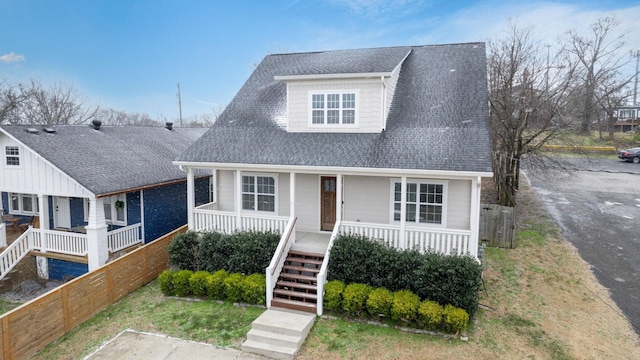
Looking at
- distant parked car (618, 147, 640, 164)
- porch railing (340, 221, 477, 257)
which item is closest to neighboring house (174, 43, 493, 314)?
porch railing (340, 221, 477, 257)

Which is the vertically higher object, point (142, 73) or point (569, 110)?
point (142, 73)

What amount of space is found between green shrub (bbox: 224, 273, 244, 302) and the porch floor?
2.05 m

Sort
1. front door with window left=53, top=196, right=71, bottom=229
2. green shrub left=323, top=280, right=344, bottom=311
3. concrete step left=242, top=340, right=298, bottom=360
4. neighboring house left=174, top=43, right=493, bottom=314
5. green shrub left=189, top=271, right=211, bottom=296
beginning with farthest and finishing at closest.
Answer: front door with window left=53, top=196, right=71, bottom=229
green shrub left=189, top=271, right=211, bottom=296
neighboring house left=174, top=43, right=493, bottom=314
green shrub left=323, top=280, right=344, bottom=311
concrete step left=242, top=340, right=298, bottom=360

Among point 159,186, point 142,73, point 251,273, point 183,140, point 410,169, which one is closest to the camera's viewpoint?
point 410,169

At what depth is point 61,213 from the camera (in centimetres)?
1647

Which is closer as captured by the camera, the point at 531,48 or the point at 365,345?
the point at 365,345

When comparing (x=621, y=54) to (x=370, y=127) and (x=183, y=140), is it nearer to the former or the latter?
(x=370, y=127)

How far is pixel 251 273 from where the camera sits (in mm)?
11570

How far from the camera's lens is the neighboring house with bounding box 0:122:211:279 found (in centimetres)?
1332

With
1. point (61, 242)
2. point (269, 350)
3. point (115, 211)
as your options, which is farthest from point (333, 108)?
point (61, 242)

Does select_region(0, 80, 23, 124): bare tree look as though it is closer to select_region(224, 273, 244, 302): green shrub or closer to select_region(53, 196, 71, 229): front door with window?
select_region(53, 196, 71, 229): front door with window

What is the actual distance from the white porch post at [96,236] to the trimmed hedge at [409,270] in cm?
822

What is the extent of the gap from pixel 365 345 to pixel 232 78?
5707cm

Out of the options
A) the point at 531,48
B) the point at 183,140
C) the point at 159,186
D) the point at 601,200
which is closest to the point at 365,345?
the point at 159,186
